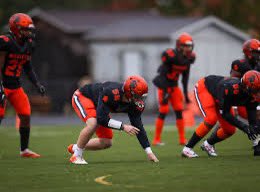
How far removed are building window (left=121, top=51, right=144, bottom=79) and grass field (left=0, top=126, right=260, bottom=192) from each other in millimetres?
20696

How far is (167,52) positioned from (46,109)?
59.0 feet

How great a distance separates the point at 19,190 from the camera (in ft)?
30.1

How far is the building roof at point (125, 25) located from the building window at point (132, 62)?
0.68 meters

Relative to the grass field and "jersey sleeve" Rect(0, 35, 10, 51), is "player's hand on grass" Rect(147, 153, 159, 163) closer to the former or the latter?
the grass field

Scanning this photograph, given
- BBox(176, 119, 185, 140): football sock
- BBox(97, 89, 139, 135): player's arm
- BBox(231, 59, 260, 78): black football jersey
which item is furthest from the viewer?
BBox(176, 119, 185, 140): football sock

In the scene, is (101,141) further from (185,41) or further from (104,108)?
(185,41)

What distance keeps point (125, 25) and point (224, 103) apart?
25296mm

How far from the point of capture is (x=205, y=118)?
12.4 metres

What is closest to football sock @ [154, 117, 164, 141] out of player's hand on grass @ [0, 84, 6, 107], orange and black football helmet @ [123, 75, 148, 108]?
player's hand on grass @ [0, 84, 6, 107]

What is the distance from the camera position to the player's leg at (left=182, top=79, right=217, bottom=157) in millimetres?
12328

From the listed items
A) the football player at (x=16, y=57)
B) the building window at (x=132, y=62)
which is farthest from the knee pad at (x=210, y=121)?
the building window at (x=132, y=62)

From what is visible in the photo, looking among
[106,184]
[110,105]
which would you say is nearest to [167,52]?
[110,105]

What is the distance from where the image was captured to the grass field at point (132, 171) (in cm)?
930

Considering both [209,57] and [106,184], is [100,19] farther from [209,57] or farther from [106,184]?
[106,184]
